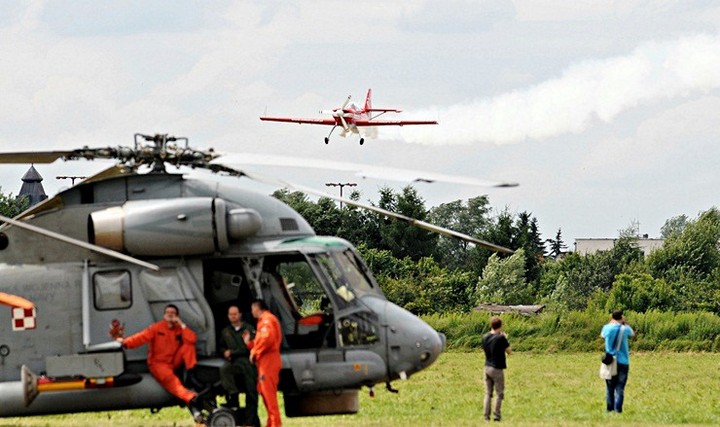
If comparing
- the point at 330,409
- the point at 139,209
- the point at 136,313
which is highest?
the point at 139,209

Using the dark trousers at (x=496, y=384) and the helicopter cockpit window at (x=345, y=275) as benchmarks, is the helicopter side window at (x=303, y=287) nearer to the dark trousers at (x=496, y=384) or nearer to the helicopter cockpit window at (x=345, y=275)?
the helicopter cockpit window at (x=345, y=275)

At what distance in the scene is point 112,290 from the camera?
16594 millimetres

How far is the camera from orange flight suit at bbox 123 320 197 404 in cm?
1628

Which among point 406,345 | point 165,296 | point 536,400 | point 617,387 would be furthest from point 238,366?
point 536,400

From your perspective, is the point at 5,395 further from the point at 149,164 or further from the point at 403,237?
the point at 403,237

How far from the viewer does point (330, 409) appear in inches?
672

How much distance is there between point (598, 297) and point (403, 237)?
27.6 metres

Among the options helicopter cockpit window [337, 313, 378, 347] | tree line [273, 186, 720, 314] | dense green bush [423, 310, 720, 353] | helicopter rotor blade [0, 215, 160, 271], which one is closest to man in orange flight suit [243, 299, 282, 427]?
helicopter cockpit window [337, 313, 378, 347]

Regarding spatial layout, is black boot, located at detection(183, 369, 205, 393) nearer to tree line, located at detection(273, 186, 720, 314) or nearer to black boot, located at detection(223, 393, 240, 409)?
black boot, located at detection(223, 393, 240, 409)

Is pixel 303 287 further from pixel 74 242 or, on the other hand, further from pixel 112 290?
pixel 74 242

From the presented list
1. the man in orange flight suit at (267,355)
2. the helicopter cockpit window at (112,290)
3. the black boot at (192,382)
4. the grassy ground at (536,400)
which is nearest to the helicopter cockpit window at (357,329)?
the man in orange flight suit at (267,355)

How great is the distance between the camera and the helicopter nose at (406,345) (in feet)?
54.9

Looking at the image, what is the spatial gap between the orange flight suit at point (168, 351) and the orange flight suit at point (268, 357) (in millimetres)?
→ 724

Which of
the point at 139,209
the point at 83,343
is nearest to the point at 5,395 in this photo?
the point at 83,343
